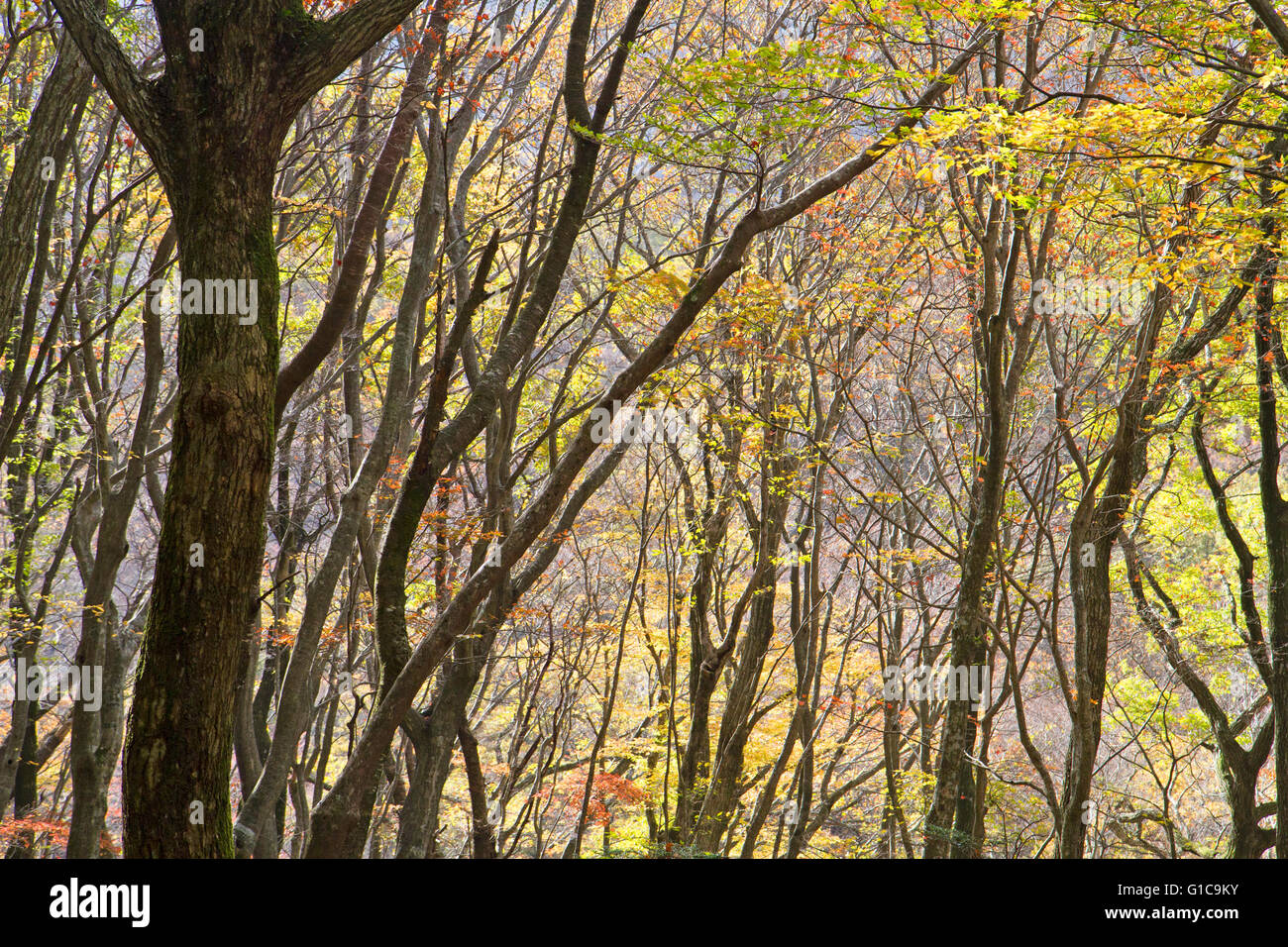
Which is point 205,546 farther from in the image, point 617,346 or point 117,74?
point 617,346

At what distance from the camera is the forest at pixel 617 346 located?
134 inches

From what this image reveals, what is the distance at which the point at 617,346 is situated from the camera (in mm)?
8250

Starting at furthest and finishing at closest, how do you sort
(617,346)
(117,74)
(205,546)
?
1. (617,346)
2. (117,74)
3. (205,546)

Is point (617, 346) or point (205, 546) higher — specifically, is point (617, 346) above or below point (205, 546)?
above

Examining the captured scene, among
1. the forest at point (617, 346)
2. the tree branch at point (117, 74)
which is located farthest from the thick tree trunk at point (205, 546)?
the tree branch at point (117, 74)

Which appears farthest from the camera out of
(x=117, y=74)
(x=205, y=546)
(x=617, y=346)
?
(x=617, y=346)

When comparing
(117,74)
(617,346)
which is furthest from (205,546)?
(617,346)

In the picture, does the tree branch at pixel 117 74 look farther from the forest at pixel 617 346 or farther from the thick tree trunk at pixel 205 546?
the thick tree trunk at pixel 205 546

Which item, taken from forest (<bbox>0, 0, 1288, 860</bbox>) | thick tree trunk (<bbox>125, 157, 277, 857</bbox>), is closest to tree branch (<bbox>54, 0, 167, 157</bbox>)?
forest (<bbox>0, 0, 1288, 860</bbox>)

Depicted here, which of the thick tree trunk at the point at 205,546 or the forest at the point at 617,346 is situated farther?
the forest at the point at 617,346

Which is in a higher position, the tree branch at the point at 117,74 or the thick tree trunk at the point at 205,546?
the tree branch at the point at 117,74

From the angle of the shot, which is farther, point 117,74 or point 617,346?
point 617,346

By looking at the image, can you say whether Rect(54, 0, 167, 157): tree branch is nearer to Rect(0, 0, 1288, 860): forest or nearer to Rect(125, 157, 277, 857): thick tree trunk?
Rect(0, 0, 1288, 860): forest
